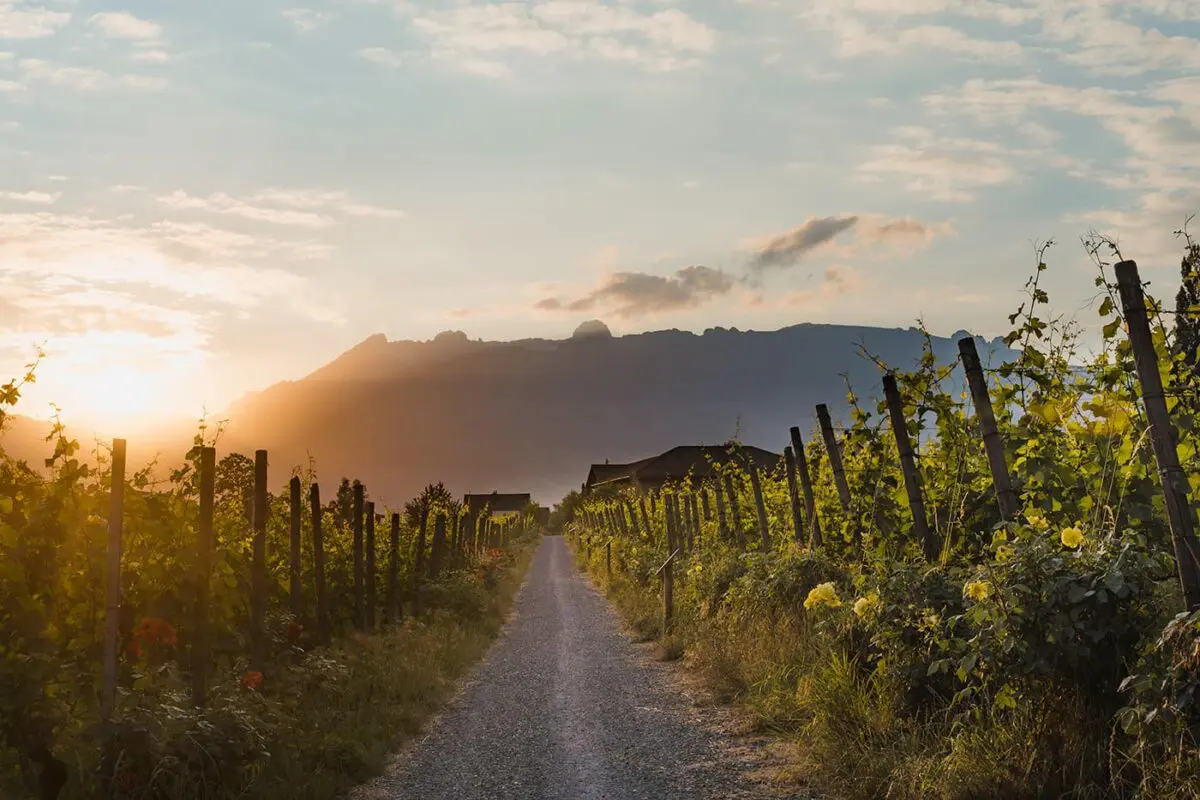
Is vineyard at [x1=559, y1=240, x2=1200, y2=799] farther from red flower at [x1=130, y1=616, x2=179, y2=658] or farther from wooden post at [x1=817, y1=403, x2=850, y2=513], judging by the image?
red flower at [x1=130, y1=616, x2=179, y2=658]

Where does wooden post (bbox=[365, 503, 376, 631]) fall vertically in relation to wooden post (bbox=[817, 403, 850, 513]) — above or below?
below

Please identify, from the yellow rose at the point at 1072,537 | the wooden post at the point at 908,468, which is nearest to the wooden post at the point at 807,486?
the wooden post at the point at 908,468

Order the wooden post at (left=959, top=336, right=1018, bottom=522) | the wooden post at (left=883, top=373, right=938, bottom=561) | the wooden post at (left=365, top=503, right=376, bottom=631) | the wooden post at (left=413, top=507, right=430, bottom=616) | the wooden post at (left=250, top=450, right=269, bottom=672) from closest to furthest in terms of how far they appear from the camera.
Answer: the wooden post at (left=959, top=336, right=1018, bottom=522) → the wooden post at (left=883, top=373, right=938, bottom=561) → the wooden post at (left=250, top=450, right=269, bottom=672) → the wooden post at (left=365, top=503, right=376, bottom=631) → the wooden post at (left=413, top=507, right=430, bottom=616)

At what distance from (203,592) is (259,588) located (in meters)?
2.12

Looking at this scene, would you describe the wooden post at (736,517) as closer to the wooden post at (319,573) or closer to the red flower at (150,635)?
the wooden post at (319,573)

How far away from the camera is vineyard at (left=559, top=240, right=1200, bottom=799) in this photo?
4.56 m

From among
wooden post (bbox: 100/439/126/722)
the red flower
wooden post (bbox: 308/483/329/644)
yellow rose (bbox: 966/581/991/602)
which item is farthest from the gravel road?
yellow rose (bbox: 966/581/991/602)

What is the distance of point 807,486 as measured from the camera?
12.0 m

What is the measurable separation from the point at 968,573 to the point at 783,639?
349cm

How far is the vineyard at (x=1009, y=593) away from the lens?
456 cm

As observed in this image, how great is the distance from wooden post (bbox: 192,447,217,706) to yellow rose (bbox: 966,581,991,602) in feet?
16.5

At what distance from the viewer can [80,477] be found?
625cm

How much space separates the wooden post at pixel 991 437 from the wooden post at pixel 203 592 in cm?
543

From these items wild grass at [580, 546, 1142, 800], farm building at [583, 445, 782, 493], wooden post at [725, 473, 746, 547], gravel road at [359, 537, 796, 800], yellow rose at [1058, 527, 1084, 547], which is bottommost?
gravel road at [359, 537, 796, 800]
